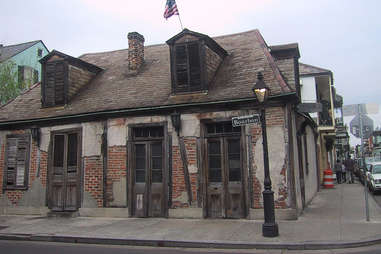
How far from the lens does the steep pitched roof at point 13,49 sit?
91.4 feet

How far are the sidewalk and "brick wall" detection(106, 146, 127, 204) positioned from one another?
3.20ft

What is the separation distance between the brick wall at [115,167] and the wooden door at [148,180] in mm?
339

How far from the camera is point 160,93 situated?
11391 millimetres

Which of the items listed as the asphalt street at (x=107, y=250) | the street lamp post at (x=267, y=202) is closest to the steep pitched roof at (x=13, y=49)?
the asphalt street at (x=107, y=250)

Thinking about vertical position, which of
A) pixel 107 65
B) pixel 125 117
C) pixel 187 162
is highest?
pixel 107 65

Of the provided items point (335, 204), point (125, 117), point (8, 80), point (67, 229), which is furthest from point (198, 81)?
point (8, 80)

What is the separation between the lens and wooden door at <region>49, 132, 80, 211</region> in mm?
11562

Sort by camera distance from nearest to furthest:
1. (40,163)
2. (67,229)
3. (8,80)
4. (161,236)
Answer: (161,236)
(67,229)
(40,163)
(8,80)

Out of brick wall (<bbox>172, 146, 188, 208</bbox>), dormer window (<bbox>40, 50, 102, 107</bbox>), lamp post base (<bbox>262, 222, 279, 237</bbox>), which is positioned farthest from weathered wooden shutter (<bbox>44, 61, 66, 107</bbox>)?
lamp post base (<bbox>262, 222, 279, 237</bbox>)

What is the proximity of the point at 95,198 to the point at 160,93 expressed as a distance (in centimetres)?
393

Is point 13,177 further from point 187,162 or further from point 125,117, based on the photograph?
point 187,162

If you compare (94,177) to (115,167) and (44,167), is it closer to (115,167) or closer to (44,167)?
(115,167)

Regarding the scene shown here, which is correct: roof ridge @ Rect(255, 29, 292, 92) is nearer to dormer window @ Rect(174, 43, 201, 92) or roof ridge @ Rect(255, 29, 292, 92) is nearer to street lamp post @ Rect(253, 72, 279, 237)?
street lamp post @ Rect(253, 72, 279, 237)

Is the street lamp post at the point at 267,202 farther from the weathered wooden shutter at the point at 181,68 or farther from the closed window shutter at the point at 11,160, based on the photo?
the closed window shutter at the point at 11,160
